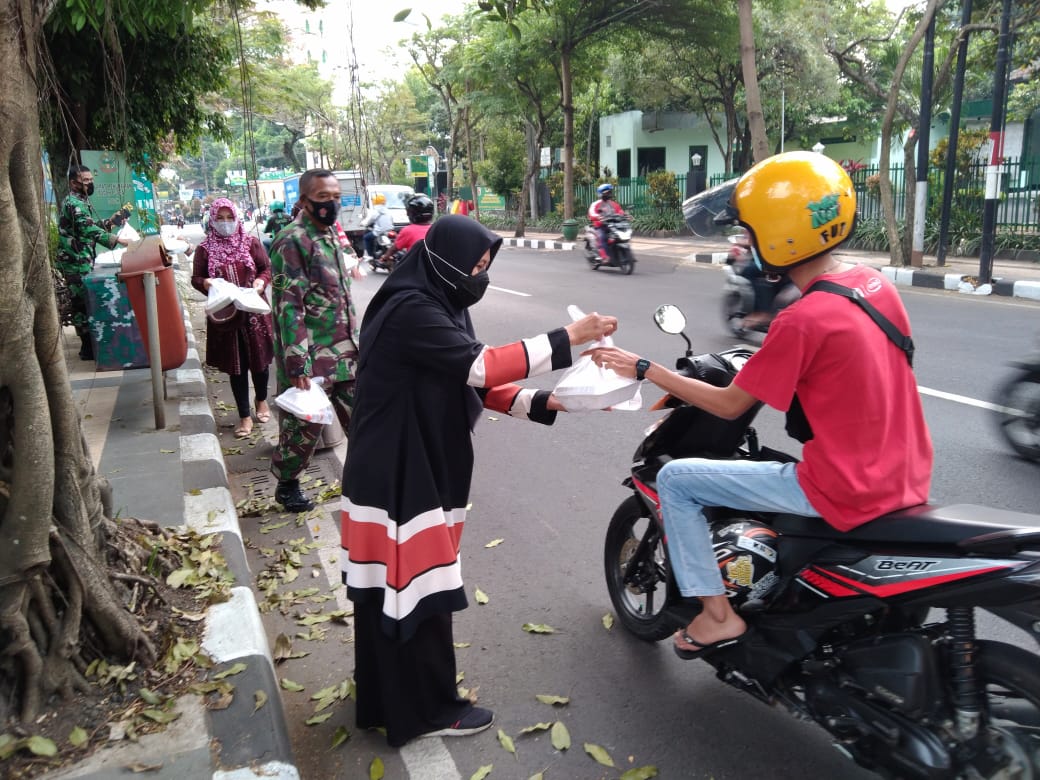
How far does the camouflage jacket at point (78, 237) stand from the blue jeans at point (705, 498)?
677 centimetres

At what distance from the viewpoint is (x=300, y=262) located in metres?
4.88

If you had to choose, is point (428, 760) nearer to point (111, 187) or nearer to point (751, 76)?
point (111, 187)

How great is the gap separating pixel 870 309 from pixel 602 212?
14.5 metres

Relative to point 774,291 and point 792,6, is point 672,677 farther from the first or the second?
point 792,6

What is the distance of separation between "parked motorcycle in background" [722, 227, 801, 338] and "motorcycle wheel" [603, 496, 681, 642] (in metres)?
5.53

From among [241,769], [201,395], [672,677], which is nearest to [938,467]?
[672,677]

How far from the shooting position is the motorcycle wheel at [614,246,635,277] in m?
16.1

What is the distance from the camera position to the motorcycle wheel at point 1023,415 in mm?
5109

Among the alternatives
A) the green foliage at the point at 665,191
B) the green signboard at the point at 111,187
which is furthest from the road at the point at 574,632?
the green foliage at the point at 665,191

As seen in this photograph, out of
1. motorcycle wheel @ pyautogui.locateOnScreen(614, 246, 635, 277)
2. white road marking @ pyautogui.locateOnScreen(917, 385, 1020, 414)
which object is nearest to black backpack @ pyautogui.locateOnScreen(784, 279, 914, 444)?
white road marking @ pyautogui.locateOnScreen(917, 385, 1020, 414)

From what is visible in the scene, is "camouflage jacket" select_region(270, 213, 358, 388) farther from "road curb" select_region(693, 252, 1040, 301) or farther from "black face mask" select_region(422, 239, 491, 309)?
"road curb" select_region(693, 252, 1040, 301)

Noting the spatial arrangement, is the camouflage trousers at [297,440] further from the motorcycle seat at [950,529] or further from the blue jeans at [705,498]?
the motorcycle seat at [950,529]

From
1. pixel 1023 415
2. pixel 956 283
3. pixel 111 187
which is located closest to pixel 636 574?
pixel 1023 415

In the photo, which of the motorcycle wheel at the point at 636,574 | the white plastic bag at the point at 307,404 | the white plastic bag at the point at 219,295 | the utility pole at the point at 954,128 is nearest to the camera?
the motorcycle wheel at the point at 636,574
